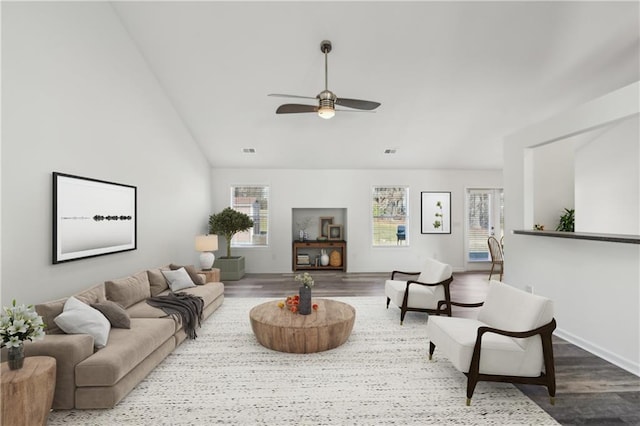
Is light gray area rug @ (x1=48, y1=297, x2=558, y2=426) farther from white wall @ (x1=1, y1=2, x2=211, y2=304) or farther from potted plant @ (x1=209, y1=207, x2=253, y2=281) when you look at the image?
potted plant @ (x1=209, y1=207, x2=253, y2=281)

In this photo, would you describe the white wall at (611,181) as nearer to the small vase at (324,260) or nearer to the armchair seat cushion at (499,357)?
the armchair seat cushion at (499,357)

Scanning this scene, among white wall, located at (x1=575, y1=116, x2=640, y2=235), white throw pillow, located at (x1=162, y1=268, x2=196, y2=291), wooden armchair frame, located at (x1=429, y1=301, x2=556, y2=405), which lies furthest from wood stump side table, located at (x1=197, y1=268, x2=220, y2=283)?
white wall, located at (x1=575, y1=116, x2=640, y2=235)

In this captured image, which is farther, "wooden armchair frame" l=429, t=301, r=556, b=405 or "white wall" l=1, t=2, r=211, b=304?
"white wall" l=1, t=2, r=211, b=304

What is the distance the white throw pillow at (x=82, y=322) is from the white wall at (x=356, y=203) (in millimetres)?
5309

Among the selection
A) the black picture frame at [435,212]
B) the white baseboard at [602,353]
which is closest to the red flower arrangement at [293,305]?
the white baseboard at [602,353]

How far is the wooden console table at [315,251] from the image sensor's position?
8148mm

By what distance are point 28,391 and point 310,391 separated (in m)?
1.90

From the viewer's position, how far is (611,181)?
18.6 ft

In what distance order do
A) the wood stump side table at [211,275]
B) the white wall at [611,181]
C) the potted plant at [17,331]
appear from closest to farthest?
the potted plant at [17,331]
the white wall at [611,181]
the wood stump side table at [211,275]

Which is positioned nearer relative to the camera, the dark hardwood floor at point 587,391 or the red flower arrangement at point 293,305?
the dark hardwood floor at point 587,391

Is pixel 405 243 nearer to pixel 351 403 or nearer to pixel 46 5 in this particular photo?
pixel 351 403

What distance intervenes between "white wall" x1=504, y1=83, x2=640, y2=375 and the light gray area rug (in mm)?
1476

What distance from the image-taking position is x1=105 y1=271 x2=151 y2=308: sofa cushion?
3582mm

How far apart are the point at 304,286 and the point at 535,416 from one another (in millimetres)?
2288
